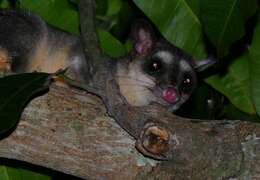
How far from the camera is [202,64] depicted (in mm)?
4113

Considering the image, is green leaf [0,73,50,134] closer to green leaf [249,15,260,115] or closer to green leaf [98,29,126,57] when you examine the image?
green leaf [98,29,126,57]

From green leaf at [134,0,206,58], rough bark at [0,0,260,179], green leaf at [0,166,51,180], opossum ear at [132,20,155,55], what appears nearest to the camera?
rough bark at [0,0,260,179]

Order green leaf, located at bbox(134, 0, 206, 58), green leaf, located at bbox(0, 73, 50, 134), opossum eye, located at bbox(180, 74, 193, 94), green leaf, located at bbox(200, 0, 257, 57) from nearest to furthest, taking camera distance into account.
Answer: green leaf, located at bbox(0, 73, 50, 134) < green leaf, located at bbox(200, 0, 257, 57) < green leaf, located at bbox(134, 0, 206, 58) < opossum eye, located at bbox(180, 74, 193, 94)

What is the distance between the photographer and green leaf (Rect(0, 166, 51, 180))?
331 centimetres

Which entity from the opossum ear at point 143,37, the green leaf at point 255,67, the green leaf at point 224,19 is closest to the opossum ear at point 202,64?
the opossum ear at point 143,37

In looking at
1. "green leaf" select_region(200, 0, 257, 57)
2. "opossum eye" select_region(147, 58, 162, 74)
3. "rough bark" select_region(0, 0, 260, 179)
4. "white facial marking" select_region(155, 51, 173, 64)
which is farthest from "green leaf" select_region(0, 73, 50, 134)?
"white facial marking" select_region(155, 51, 173, 64)

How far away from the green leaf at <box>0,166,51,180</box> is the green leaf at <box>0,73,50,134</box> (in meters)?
0.86

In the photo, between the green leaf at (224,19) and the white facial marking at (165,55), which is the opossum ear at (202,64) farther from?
the green leaf at (224,19)

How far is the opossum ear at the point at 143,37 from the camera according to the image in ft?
13.0

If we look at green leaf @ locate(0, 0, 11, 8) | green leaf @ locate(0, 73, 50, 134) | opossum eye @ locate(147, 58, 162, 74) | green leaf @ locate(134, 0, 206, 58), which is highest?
green leaf @ locate(0, 73, 50, 134)

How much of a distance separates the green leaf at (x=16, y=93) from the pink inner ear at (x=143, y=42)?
1.48 m

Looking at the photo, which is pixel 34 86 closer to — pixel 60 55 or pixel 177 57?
pixel 60 55

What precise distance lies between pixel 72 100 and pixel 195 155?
27.1 inches

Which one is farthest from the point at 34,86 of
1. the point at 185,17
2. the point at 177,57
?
the point at 177,57
